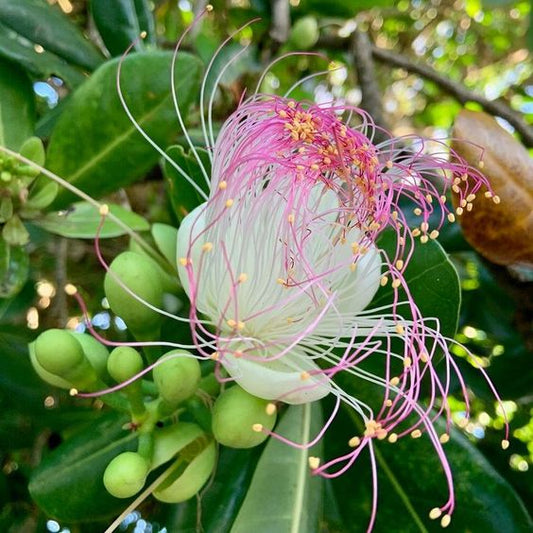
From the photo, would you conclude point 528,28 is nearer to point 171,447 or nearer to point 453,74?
point 453,74

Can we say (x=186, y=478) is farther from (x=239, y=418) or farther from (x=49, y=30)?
(x=49, y=30)

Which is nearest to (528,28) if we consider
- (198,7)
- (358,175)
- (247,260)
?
(198,7)

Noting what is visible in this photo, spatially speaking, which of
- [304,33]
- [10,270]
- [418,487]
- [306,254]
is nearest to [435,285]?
[306,254]

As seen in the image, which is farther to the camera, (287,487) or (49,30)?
(49,30)

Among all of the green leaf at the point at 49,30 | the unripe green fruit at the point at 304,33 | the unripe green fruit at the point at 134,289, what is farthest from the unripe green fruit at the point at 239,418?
the unripe green fruit at the point at 304,33

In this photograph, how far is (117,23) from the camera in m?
1.07

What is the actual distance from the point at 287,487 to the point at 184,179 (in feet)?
1.41


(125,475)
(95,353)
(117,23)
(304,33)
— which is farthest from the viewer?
(304,33)

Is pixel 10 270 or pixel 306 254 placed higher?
pixel 306 254

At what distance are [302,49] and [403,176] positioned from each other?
2.30 feet

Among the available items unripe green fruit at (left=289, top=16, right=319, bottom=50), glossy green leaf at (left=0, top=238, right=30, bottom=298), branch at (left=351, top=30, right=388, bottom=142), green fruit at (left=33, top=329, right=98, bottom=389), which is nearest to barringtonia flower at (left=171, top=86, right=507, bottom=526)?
green fruit at (left=33, top=329, right=98, bottom=389)

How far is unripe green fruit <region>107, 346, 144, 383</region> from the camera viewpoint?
0.74 m

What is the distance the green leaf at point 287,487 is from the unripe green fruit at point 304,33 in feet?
2.85

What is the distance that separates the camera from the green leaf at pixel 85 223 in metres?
0.92
